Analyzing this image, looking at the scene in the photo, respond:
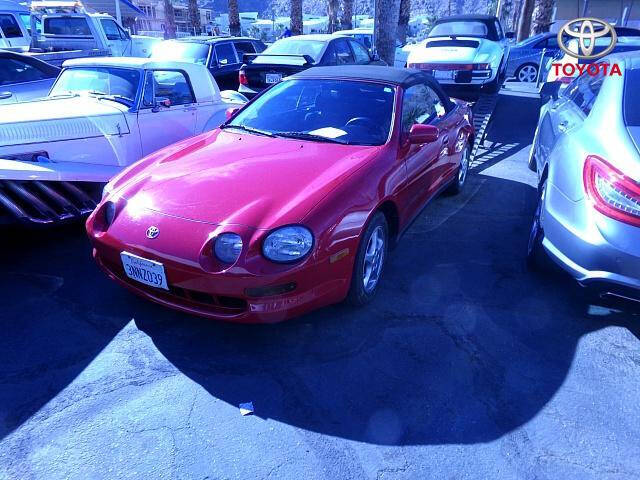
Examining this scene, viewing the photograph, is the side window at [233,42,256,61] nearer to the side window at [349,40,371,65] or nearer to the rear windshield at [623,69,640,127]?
the side window at [349,40,371,65]

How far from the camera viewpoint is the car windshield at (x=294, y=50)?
8.46m

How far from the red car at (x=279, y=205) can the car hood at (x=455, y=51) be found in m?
6.14

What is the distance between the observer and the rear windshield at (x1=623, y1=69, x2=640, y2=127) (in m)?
2.99

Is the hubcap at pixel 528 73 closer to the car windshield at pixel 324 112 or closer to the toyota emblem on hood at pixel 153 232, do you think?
the car windshield at pixel 324 112

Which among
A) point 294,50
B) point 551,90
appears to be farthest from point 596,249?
point 294,50

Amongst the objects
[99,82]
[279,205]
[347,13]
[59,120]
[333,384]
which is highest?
[347,13]

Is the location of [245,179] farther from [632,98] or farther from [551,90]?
[551,90]

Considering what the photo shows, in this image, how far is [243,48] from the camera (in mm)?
10625

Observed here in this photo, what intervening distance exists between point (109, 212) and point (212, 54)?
7.35m

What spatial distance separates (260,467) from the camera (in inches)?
83.2

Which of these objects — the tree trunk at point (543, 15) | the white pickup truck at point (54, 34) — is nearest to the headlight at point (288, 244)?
the white pickup truck at point (54, 34)

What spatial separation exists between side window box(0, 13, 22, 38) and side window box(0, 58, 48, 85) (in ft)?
18.2

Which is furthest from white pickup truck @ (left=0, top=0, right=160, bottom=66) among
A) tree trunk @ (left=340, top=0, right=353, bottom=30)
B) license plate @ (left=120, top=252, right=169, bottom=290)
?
tree trunk @ (left=340, top=0, right=353, bottom=30)

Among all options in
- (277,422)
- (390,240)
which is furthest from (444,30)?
(277,422)
